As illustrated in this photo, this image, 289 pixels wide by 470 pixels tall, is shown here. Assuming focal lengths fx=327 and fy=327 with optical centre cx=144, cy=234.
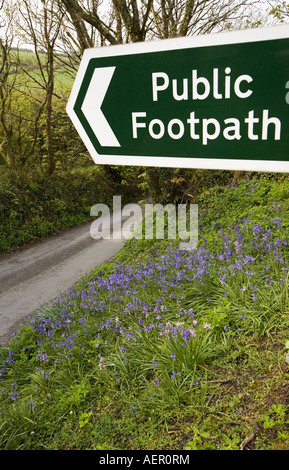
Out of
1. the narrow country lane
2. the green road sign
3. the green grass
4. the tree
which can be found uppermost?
the tree

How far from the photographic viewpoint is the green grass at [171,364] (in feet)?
7.60

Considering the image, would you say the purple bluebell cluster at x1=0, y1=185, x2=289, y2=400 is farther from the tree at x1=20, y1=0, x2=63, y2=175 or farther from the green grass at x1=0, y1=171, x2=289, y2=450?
the tree at x1=20, y1=0, x2=63, y2=175

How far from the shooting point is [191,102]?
1181 millimetres

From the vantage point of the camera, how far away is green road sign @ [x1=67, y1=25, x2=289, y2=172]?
40.7 inches

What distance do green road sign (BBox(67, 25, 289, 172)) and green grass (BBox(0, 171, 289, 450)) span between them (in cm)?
181

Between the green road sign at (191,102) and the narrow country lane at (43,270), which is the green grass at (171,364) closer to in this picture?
the green road sign at (191,102)

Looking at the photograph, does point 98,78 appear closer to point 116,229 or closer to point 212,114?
point 212,114

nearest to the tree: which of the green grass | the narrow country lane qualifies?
the narrow country lane

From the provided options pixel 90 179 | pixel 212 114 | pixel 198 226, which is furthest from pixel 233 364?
pixel 90 179

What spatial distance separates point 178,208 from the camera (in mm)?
8555

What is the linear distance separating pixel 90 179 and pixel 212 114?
1604cm

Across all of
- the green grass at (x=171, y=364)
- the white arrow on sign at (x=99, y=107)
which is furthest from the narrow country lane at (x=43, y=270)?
the white arrow on sign at (x=99, y=107)

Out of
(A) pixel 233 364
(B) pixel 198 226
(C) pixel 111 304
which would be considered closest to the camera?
(A) pixel 233 364

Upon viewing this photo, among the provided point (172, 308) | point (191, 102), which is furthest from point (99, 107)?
point (172, 308)
